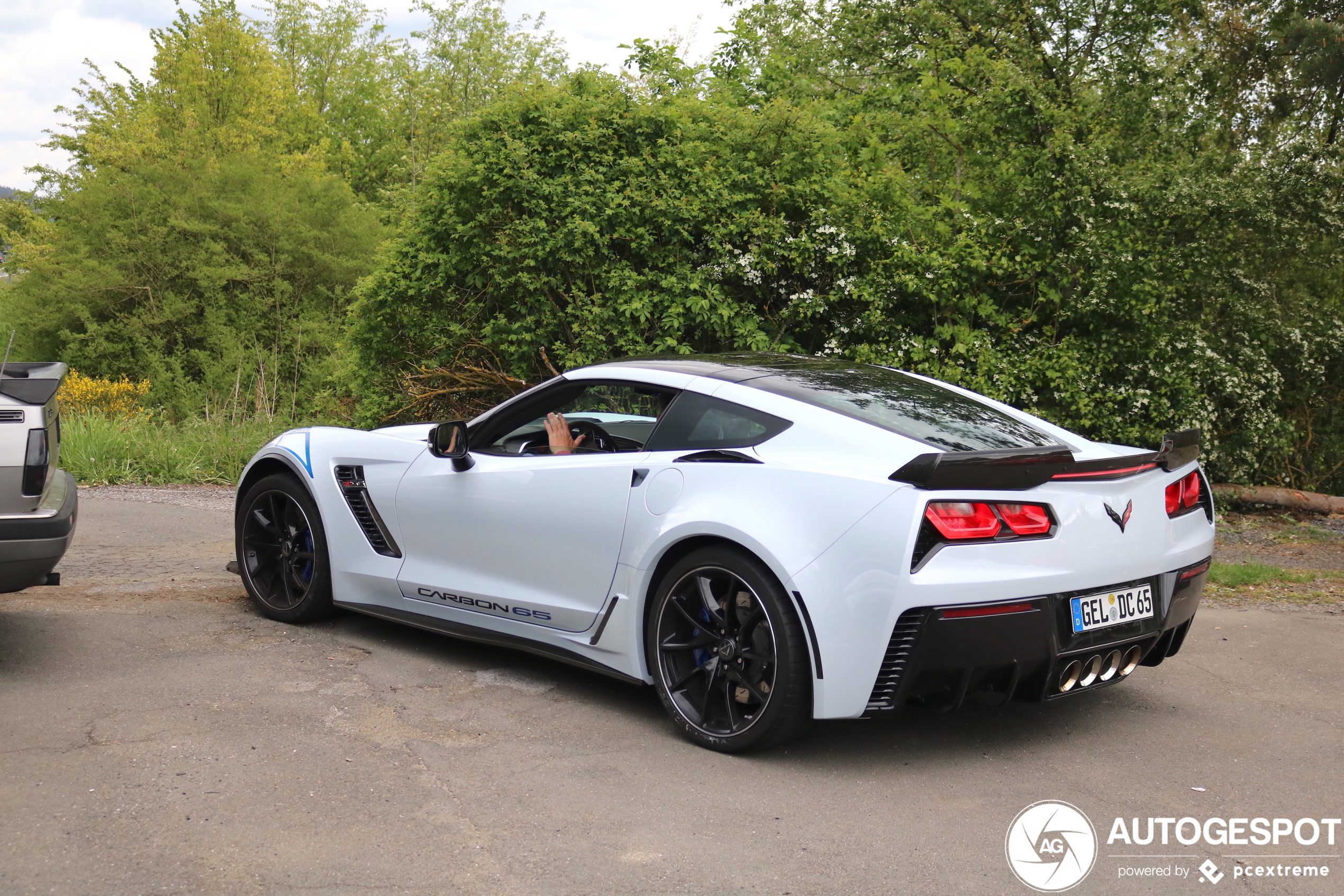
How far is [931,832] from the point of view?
11.0ft

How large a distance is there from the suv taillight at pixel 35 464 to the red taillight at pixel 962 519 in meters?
3.52

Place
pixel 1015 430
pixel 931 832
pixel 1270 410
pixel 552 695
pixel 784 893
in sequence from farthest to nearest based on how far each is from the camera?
1. pixel 1270 410
2. pixel 552 695
3. pixel 1015 430
4. pixel 931 832
5. pixel 784 893

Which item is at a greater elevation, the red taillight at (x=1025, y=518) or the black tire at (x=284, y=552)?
the red taillight at (x=1025, y=518)

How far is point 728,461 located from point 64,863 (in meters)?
2.36

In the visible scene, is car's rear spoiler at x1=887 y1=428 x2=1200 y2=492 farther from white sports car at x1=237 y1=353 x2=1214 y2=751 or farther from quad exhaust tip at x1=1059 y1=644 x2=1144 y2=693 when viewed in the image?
quad exhaust tip at x1=1059 y1=644 x2=1144 y2=693

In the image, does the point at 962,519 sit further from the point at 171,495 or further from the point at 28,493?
the point at 171,495

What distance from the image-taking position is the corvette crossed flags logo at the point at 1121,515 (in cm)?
383

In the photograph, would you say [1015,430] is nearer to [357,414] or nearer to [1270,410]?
→ [1270,410]

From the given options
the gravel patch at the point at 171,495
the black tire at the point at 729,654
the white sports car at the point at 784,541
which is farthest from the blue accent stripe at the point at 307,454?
the gravel patch at the point at 171,495

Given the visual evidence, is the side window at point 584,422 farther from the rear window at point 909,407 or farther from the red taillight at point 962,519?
the red taillight at point 962,519

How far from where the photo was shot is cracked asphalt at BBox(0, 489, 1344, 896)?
120 inches

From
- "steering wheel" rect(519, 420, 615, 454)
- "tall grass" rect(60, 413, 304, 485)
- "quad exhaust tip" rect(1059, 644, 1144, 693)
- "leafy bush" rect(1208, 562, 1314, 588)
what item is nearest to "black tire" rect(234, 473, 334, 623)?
"steering wheel" rect(519, 420, 615, 454)

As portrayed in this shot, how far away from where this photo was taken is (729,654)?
3941 mm

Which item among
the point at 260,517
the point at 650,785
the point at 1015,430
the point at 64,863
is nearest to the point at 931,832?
the point at 650,785
